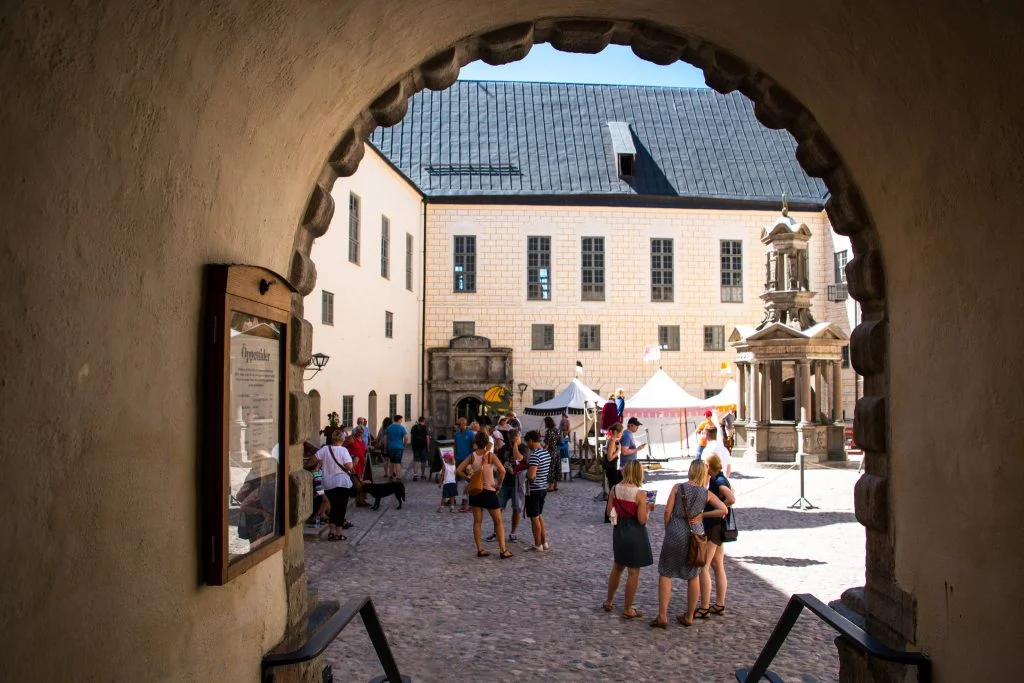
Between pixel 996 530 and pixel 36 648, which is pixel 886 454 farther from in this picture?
pixel 36 648

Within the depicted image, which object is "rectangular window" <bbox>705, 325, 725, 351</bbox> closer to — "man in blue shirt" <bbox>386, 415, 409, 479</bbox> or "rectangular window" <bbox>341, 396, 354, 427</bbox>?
"rectangular window" <bbox>341, 396, 354, 427</bbox>

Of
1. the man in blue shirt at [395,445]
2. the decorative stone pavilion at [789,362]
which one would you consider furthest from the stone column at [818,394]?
the man in blue shirt at [395,445]

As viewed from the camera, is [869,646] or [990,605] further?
[869,646]

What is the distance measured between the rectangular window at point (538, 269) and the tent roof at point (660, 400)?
37.7 ft

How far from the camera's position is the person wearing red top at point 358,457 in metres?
16.8

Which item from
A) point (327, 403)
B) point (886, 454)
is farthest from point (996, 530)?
point (327, 403)

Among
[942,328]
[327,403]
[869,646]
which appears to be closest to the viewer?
[942,328]

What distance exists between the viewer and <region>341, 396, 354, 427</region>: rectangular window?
26.7 metres

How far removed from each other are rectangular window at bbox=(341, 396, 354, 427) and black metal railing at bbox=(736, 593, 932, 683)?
2100cm

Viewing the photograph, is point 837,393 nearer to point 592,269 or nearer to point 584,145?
point 592,269

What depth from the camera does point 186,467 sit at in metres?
4.02

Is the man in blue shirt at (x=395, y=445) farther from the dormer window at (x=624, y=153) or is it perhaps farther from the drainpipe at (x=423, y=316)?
the dormer window at (x=624, y=153)

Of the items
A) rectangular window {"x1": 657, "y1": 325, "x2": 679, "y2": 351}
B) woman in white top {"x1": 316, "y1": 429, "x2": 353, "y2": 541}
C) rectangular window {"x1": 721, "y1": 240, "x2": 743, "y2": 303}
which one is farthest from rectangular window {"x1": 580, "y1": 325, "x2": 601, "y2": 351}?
woman in white top {"x1": 316, "y1": 429, "x2": 353, "y2": 541}

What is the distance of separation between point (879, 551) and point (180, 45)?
15.5 feet
